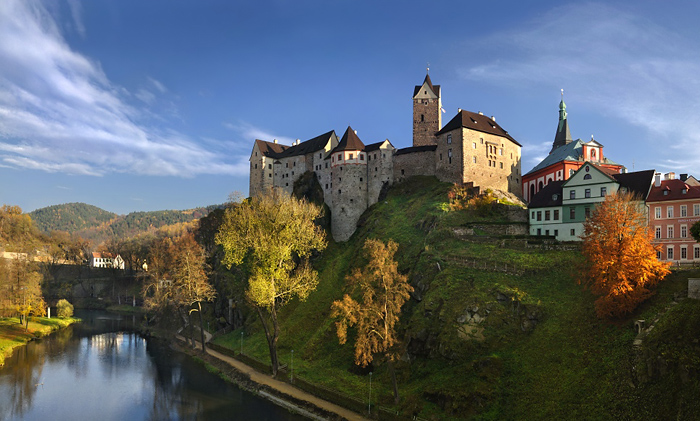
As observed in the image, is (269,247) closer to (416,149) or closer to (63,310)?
(416,149)

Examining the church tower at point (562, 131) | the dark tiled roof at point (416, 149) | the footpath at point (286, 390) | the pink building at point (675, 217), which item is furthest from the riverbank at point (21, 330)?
the church tower at point (562, 131)

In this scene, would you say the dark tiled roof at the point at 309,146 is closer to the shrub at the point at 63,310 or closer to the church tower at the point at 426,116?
the church tower at the point at 426,116

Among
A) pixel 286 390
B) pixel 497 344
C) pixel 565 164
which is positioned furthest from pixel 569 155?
pixel 286 390

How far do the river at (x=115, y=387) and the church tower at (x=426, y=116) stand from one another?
53.8m

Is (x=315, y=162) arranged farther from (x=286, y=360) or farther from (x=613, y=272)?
(x=613, y=272)

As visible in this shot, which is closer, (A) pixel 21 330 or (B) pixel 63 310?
(A) pixel 21 330

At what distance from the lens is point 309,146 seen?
301ft

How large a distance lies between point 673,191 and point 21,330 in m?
89.5

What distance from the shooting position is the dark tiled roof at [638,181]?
47.5 m

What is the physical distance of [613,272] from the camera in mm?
32469

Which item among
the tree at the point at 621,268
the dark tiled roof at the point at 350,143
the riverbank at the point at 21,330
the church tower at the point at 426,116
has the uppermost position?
the church tower at the point at 426,116

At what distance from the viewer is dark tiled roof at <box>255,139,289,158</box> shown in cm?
9400

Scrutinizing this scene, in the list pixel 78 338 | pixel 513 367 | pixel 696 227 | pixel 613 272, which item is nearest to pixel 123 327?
pixel 78 338

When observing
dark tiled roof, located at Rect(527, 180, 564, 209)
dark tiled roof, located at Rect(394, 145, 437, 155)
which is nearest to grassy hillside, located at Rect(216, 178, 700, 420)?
dark tiled roof, located at Rect(527, 180, 564, 209)
